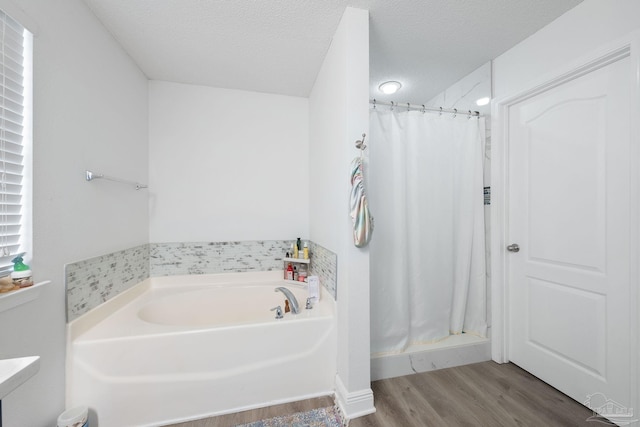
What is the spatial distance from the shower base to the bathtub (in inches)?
15.8

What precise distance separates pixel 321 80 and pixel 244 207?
1.31 meters

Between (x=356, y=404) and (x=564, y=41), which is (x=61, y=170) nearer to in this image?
(x=356, y=404)

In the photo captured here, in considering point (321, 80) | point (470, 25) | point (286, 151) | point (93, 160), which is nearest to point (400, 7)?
point (470, 25)

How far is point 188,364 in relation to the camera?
4.70 feet

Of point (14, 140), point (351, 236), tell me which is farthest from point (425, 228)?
point (14, 140)

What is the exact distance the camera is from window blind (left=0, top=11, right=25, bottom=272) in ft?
3.34

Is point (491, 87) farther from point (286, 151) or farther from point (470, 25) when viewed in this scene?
point (286, 151)

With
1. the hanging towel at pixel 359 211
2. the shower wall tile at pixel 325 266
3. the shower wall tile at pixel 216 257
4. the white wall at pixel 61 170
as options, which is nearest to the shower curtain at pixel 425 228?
the shower wall tile at pixel 325 266

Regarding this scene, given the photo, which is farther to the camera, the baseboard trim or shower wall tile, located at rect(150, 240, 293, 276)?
shower wall tile, located at rect(150, 240, 293, 276)

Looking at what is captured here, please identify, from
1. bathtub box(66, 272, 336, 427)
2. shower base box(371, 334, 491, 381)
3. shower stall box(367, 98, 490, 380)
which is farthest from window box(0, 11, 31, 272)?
shower base box(371, 334, 491, 381)

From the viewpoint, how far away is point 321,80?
80.6 inches

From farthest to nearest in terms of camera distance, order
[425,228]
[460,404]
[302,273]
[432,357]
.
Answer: [302,273] → [425,228] → [432,357] → [460,404]

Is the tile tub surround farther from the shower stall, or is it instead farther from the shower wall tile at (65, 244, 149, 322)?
the shower stall

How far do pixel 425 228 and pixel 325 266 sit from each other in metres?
0.84
